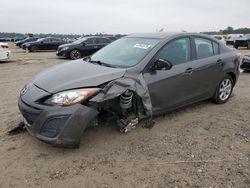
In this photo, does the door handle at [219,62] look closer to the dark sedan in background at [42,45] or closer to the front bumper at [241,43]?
the front bumper at [241,43]

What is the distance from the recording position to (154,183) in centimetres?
293

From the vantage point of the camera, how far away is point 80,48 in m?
16.4

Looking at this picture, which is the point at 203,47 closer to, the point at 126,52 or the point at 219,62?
the point at 219,62

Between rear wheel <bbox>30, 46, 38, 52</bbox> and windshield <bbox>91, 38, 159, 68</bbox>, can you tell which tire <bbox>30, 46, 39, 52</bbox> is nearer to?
rear wheel <bbox>30, 46, 38, 52</bbox>

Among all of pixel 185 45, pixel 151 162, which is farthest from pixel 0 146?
pixel 185 45

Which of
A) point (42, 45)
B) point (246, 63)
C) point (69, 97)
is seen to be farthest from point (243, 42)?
point (69, 97)

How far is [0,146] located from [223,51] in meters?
4.49

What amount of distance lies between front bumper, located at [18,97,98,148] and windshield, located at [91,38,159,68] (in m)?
1.13

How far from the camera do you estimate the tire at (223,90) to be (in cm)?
547

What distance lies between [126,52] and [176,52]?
86 cm

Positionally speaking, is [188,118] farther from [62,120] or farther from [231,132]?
[62,120]

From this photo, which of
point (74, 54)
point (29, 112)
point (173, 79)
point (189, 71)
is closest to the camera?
point (29, 112)

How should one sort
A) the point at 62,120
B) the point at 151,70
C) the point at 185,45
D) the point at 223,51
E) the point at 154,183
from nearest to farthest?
the point at 154,183, the point at 62,120, the point at 151,70, the point at 185,45, the point at 223,51

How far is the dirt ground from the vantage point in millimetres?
2984
